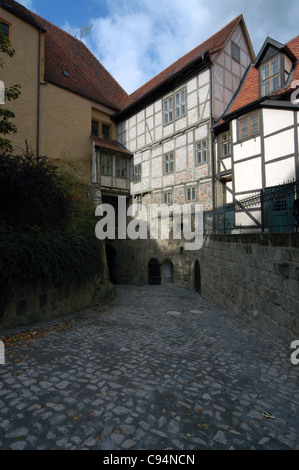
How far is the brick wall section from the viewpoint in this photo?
4398 millimetres

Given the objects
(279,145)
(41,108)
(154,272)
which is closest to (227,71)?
(279,145)

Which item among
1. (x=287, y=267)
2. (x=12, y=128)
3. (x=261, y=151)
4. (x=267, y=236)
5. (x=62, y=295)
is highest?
(x=261, y=151)

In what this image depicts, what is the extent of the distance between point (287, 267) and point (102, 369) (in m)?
3.47

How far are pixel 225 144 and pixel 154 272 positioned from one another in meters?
9.11

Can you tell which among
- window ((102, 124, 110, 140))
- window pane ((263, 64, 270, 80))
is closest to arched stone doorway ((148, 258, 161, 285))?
window ((102, 124, 110, 140))

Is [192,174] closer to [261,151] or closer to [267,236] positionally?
[261,151]

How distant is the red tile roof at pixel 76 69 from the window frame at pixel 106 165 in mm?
4330

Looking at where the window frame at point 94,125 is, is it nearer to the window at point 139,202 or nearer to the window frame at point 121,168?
the window frame at point 121,168

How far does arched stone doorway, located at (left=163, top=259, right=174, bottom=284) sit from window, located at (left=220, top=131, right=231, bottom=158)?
722 centimetres

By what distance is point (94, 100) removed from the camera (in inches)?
723

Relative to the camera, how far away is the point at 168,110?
16062mm

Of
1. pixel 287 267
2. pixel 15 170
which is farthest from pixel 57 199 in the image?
pixel 287 267

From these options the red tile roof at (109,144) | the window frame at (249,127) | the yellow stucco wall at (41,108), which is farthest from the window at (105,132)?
the window frame at (249,127)

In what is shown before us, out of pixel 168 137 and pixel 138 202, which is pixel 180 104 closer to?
pixel 168 137
